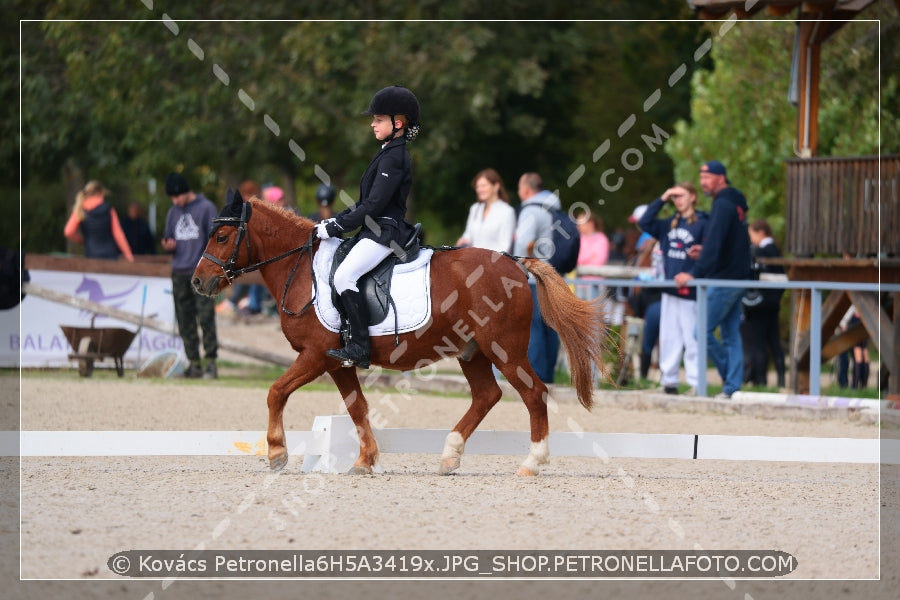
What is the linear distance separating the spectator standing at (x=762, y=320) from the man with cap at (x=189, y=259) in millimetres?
6076

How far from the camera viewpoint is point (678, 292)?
45.3ft

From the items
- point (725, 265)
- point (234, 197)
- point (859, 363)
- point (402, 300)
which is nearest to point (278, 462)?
point (402, 300)

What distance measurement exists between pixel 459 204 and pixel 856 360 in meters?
19.5

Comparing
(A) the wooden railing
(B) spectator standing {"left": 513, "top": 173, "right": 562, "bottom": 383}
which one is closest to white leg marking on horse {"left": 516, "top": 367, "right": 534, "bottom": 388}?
(B) spectator standing {"left": 513, "top": 173, "right": 562, "bottom": 383}

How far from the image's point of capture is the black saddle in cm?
895

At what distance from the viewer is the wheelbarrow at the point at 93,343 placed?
15.8 m

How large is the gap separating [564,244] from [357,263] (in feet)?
17.8

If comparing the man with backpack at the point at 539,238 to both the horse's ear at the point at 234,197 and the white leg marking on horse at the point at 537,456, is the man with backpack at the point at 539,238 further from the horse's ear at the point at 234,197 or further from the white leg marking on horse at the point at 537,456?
the horse's ear at the point at 234,197

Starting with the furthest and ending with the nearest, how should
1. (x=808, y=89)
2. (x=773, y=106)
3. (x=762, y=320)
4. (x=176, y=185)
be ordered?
(x=773, y=106)
(x=762, y=320)
(x=176, y=185)
(x=808, y=89)

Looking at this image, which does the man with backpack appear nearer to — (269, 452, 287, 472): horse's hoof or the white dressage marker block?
the white dressage marker block

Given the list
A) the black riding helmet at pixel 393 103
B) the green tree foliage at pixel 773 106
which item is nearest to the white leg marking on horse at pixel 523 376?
the black riding helmet at pixel 393 103

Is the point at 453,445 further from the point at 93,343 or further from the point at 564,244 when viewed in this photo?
the point at 93,343
